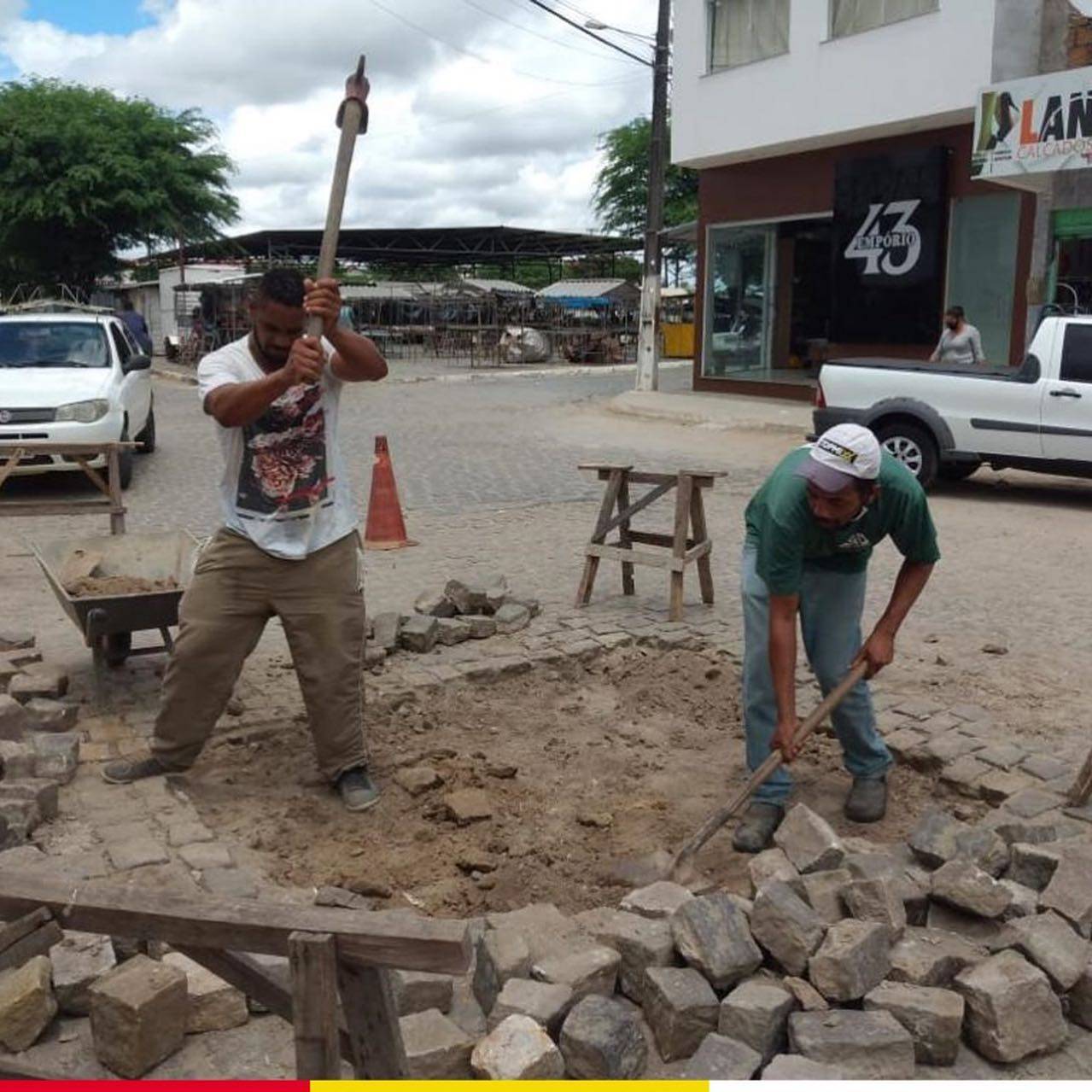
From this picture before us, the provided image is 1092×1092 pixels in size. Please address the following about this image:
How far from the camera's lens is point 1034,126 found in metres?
14.0

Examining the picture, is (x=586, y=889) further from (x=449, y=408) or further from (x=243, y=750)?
(x=449, y=408)

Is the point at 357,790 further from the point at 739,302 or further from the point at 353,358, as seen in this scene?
the point at 739,302

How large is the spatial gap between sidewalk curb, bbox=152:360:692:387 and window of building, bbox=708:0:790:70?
991cm

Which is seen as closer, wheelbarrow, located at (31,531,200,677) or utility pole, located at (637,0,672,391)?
wheelbarrow, located at (31,531,200,677)

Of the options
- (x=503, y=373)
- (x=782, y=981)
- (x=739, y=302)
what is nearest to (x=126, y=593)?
(x=782, y=981)

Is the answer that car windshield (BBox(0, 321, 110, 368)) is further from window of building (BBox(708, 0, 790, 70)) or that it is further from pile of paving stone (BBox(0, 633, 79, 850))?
window of building (BBox(708, 0, 790, 70))

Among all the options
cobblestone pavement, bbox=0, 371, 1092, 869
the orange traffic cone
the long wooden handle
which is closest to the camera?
the long wooden handle

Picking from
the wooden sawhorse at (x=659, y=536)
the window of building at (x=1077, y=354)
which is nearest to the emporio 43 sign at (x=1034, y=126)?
the window of building at (x=1077, y=354)

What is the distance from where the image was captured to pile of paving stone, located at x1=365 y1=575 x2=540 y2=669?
6.05 m

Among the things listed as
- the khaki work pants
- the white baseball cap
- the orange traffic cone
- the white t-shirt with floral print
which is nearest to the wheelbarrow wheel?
the khaki work pants

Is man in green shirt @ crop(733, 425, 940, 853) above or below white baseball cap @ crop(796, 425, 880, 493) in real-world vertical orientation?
below

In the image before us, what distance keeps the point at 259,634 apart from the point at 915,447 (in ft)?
28.1

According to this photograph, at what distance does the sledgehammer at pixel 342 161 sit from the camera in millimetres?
3797

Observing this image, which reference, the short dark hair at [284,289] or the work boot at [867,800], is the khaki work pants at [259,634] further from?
the work boot at [867,800]
